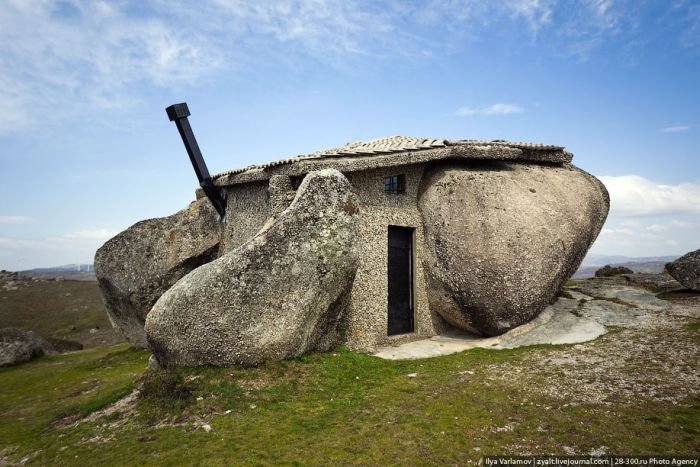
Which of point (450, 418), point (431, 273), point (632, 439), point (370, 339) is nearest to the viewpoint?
point (632, 439)

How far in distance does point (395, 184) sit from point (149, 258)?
8.31m

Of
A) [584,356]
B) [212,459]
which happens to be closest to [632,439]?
[584,356]

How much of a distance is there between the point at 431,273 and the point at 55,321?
27.2 metres

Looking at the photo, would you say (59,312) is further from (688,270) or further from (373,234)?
(688,270)

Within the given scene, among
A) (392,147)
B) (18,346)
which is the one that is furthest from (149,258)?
(392,147)

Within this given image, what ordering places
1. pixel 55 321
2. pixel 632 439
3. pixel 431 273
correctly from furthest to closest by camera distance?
1. pixel 55 321
2. pixel 431 273
3. pixel 632 439

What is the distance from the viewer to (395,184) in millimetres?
12547

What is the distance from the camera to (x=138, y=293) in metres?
14.5

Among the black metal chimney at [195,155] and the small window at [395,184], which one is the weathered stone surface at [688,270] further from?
the black metal chimney at [195,155]

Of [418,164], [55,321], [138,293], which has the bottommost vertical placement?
[55,321]

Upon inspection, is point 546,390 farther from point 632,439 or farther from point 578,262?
point 578,262

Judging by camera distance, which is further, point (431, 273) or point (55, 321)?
point (55, 321)

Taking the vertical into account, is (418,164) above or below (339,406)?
above

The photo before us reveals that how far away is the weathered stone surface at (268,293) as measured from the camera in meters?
8.79
